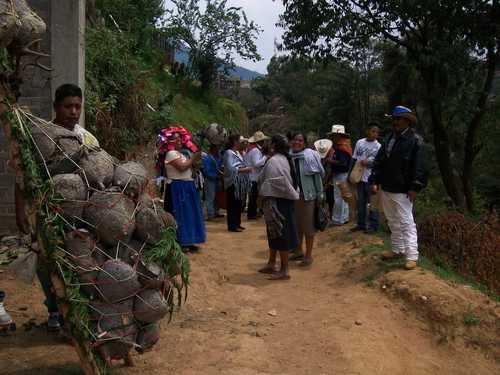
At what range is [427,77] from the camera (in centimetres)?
1246

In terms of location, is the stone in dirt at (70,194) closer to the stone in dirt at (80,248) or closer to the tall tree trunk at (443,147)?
the stone in dirt at (80,248)

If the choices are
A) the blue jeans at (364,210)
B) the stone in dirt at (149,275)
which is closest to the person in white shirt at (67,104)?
the stone in dirt at (149,275)

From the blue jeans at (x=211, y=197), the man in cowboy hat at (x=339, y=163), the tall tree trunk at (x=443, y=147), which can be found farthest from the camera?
the tall tree trunk at (x=443, y=147)

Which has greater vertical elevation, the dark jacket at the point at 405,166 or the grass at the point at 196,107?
the grass at the point at 196,107

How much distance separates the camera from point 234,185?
10297 millimetres

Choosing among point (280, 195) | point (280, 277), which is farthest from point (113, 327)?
point (280, 277)

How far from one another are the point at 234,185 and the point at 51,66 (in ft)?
14.4

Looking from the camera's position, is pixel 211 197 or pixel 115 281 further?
pixel 211 197

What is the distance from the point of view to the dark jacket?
644 centimetres

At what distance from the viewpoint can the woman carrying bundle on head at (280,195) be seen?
674 cm

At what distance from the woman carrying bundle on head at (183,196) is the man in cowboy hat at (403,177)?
8.09 feet

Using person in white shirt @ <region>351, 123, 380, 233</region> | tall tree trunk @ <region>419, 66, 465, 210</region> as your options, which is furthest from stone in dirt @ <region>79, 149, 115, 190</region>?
tall tree trunk @ <region>419, 66, 465, 210</region>

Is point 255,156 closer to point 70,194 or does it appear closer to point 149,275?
point 149,275

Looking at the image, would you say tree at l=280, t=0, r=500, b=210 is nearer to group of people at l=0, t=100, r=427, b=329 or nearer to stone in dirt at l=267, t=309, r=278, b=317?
group of people at l=0, t=100, r=427, b=329
